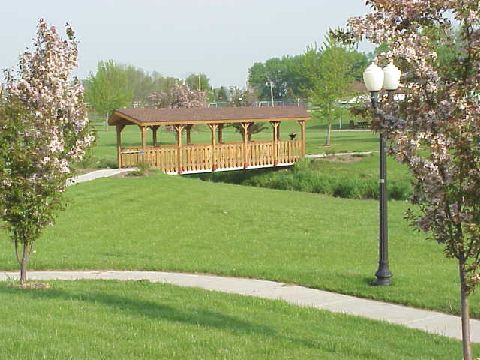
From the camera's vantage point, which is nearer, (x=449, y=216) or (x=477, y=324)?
(x=449, y=216)

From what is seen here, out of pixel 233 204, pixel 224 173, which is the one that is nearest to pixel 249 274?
pixel 233 204

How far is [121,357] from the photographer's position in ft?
22.9

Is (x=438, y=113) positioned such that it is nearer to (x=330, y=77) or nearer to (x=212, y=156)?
(x=212, y=156)

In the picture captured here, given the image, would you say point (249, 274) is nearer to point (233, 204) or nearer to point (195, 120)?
point (233, 204)

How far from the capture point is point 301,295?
11453 mm

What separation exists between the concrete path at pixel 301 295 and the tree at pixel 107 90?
5391cm

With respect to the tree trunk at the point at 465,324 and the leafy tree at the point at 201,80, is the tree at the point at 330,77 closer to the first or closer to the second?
the leafy tree at the point at 201,80

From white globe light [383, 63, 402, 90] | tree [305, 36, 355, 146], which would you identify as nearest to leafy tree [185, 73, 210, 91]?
tree [305, 36, 355, 146]

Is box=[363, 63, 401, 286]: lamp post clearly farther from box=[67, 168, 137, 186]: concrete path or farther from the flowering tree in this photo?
box=[67, 168, 137, 186]: concrete path

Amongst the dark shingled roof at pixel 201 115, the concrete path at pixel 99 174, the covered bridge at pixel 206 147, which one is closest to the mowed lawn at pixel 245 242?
the concrete path at pixel 99 174

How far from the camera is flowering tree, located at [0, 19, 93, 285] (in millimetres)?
11062

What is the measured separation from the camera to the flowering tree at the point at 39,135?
1106 cm

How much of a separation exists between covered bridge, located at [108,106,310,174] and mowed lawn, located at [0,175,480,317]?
6.99 m

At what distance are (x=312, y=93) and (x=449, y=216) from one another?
4569 cm
